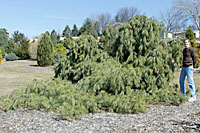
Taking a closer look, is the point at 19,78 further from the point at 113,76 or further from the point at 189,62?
the point at 189,62

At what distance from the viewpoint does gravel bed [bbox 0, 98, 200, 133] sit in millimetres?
3370

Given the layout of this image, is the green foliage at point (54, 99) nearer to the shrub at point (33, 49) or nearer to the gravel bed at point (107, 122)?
the gravel bed at point (107, 122)

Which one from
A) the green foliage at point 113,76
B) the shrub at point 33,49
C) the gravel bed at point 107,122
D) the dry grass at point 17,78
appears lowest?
the gravel bed at point 107,122

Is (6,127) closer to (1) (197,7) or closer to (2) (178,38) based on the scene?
(2) (178,38)

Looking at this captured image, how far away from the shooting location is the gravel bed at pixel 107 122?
133 inches

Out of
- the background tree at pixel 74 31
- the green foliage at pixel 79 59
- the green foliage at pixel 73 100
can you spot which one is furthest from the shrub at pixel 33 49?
the background tree at pixel 74 31

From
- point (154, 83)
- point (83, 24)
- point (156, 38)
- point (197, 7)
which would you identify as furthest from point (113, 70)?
point (83, 24)

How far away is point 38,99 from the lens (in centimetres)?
446

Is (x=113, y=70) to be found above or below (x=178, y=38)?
below

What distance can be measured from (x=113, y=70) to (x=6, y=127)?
2483mm

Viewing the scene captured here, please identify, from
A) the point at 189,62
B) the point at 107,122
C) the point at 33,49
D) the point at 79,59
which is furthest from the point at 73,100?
the point at 33,49

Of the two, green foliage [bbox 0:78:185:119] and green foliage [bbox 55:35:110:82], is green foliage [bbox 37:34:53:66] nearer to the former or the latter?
green foliage [bbox 55:35:110:82]

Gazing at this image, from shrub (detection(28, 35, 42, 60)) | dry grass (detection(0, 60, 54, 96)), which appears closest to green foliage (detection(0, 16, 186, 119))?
dry grass (detection(0, 60, 54, 96))

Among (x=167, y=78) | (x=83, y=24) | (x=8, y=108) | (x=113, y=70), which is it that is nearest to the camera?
(x=8, y=108)
